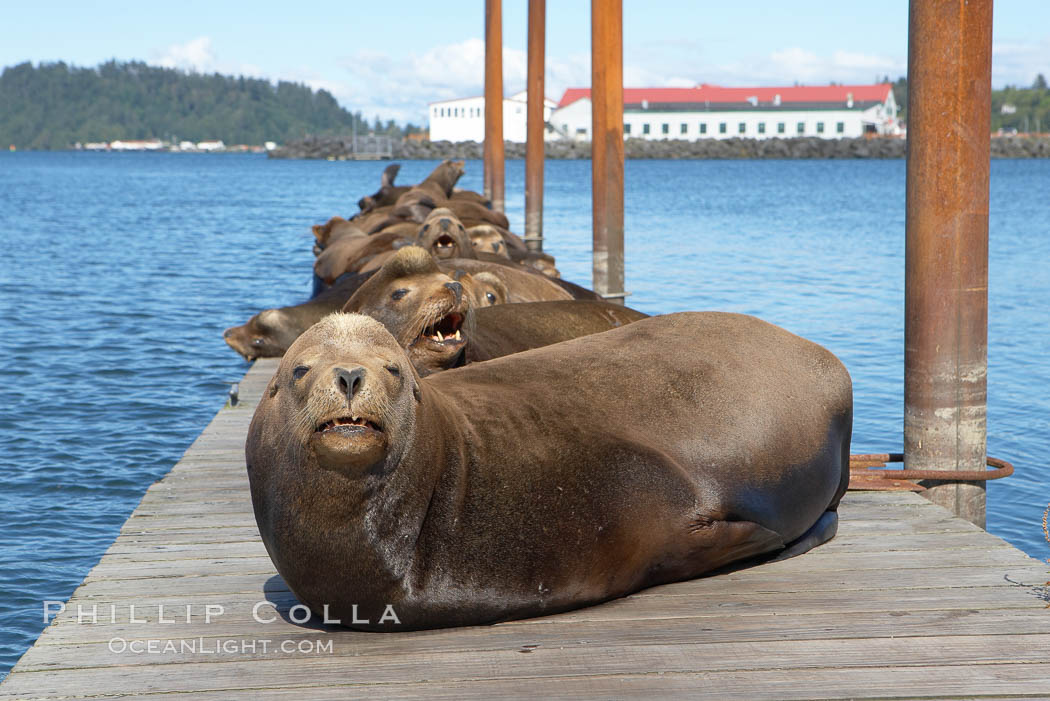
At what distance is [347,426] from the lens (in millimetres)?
3420

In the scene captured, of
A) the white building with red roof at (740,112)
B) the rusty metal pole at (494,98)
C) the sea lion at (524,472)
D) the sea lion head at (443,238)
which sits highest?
the white building with red roof at (740,112)

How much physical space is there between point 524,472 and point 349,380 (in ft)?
2.65

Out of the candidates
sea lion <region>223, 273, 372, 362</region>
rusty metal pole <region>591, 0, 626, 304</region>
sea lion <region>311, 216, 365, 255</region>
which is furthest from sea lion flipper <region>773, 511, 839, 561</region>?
sea lion <region>311, 216, 365, 255</region>

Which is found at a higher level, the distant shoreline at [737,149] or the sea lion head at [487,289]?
the distant shoreline at [737,149]

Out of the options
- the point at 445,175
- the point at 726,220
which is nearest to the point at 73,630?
the point at 445,175

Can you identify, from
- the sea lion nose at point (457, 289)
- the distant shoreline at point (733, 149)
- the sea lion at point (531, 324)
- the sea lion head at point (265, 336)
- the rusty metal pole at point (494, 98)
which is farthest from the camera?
the distant shoreline at point (733, 149)

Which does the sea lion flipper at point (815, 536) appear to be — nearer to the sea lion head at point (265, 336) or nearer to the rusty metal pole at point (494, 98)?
the sea lion head at point (265, 336)

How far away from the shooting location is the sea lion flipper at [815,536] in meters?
4.63

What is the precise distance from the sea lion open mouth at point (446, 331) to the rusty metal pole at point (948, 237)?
6.65ft

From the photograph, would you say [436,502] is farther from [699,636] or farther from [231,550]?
[231,550]

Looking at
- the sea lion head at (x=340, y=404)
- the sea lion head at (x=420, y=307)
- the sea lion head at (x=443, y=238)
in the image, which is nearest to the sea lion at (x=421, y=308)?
the sea lion head at (x=420, y=307)

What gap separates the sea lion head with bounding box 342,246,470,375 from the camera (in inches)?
225

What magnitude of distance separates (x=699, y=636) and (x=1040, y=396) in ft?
33.4

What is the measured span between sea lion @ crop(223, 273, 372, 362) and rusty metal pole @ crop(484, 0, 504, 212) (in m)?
13.4
